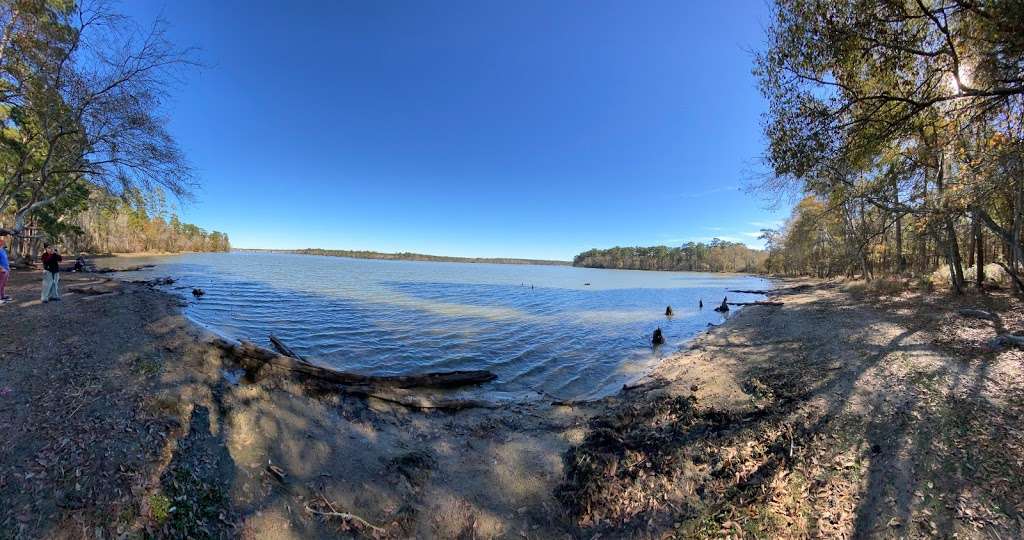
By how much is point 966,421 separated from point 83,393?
13316 mm

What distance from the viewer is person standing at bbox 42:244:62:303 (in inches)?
479

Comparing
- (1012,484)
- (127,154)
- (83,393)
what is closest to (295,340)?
(83,393)

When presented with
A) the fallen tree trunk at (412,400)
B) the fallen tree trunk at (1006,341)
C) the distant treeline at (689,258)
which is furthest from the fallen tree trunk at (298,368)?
the distant treeline at (689,258)

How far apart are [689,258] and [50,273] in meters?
162

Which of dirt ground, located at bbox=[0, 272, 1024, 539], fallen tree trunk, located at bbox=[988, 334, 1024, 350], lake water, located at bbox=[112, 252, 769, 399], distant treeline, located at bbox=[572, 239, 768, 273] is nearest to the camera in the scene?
dirt ground, located at bbox=[0, 272, 1024, 539]

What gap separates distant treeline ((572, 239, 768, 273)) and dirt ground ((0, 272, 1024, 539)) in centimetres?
11964

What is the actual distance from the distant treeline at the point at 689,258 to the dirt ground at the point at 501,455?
393 ft

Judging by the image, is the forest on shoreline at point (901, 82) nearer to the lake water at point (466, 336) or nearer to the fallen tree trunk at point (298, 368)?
the lake water at point (466, 336)

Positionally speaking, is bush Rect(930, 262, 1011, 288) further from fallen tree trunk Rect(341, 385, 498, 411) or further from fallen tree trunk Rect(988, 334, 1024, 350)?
fallen tree trunk Rect(341, 385, 498, 411)

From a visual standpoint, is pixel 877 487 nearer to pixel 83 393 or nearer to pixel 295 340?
pixel 83 393

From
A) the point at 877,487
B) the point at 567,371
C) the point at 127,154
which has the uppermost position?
the point at 127,154

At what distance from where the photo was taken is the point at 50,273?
12.6 metres

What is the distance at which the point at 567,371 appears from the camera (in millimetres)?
11773

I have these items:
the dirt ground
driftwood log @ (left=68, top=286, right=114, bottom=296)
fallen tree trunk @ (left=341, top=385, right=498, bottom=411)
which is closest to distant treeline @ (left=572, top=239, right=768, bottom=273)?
the dirt ground
